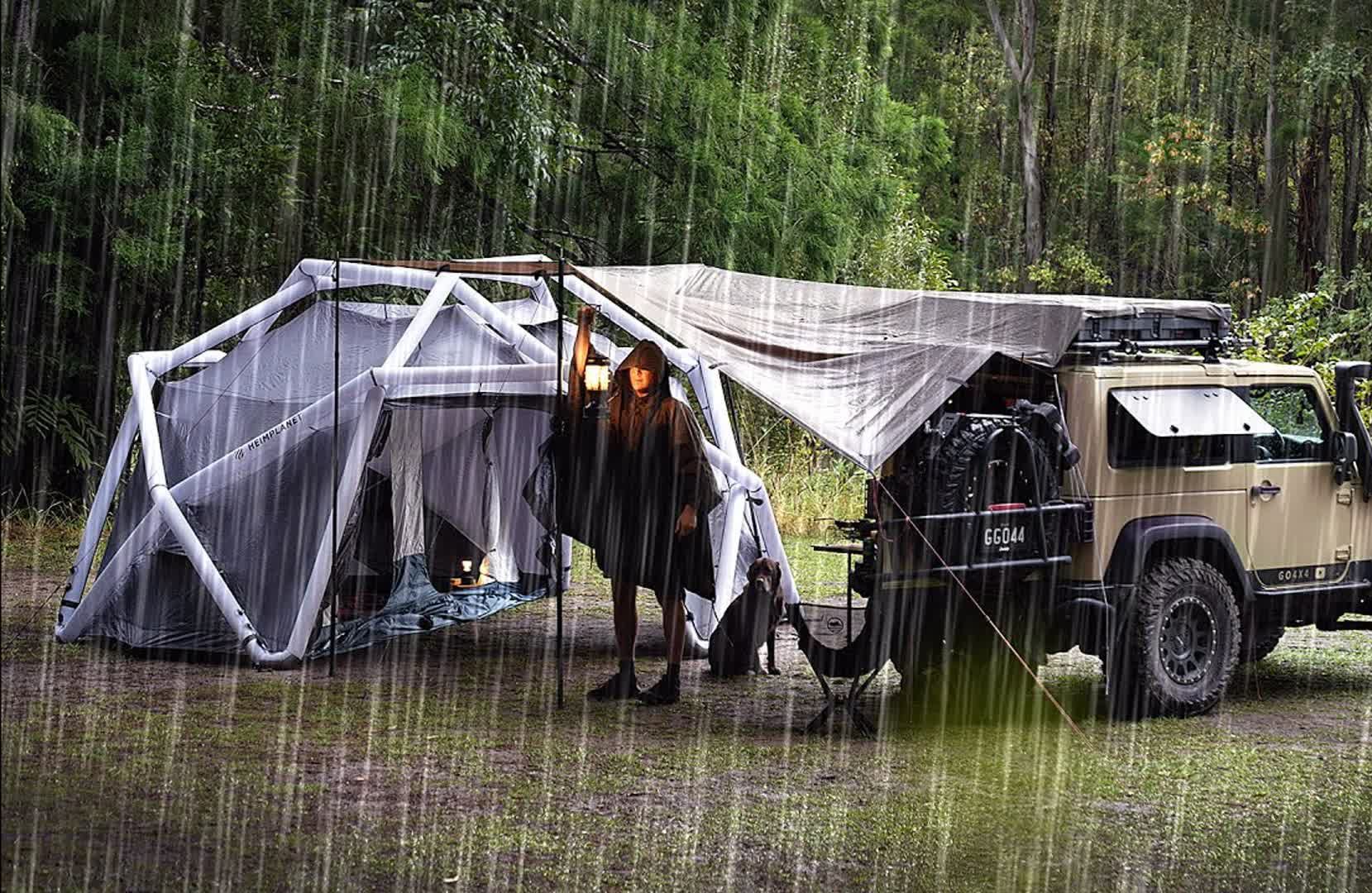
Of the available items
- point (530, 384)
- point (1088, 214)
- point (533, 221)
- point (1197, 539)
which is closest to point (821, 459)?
point (533, 221)

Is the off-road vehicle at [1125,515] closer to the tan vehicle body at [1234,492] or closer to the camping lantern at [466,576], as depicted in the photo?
the tan vehicle body at [1234,492]

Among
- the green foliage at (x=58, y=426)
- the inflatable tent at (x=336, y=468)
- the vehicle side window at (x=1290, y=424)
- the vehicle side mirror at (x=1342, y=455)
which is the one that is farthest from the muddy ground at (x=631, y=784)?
the green foliage at (x=58, y=426)

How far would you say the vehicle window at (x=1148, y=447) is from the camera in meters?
9.65

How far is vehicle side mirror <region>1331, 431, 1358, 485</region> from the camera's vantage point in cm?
1066

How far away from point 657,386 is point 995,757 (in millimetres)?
2637

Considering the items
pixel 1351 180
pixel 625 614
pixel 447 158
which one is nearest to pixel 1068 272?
pixel 1351 180

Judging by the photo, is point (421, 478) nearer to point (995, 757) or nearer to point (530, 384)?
point (530, 384)

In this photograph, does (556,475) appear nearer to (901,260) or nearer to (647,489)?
(647,489)

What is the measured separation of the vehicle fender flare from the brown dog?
5.75 ft

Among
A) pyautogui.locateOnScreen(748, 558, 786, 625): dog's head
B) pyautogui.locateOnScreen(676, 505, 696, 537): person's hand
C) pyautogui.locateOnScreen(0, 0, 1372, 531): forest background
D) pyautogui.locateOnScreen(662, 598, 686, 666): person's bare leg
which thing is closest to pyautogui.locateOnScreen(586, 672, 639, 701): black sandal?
pyautogui.locateOnScreen(662, 598, 686, 666): person's bare leg

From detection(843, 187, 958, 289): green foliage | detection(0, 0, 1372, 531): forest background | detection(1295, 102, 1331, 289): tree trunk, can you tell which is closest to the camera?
detection(0, 0, 1372, 531): forest background

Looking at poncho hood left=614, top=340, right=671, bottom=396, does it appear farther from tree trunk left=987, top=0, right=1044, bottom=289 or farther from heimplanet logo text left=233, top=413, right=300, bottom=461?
tree trunk left=987, top=0, right=1044, bottom=289

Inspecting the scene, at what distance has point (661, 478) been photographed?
9.98m

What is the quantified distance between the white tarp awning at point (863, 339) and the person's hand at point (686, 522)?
0.75 m
